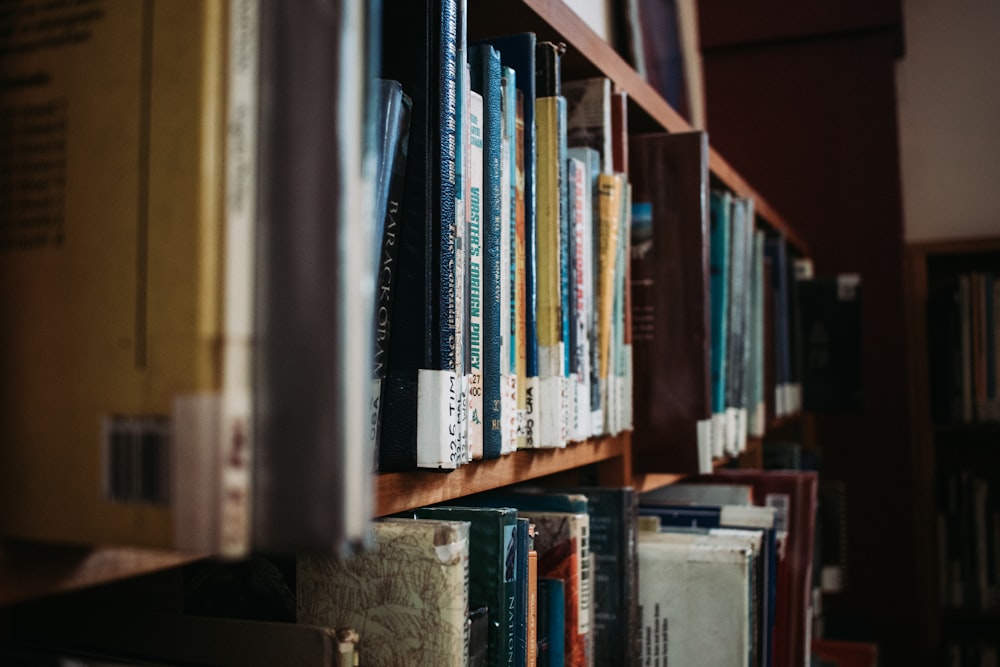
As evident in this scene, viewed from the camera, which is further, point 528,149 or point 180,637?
point 528,149

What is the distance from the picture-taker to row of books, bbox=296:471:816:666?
0.57 m

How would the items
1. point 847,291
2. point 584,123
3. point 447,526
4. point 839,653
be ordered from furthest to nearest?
point 847,291 < point 839,653 < point 584,123 < point 447,526

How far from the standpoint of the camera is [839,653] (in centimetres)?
197

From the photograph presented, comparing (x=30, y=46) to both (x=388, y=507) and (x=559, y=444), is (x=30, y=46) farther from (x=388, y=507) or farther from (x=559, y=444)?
(x=559, y=444)

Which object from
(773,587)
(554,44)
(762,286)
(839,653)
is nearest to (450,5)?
(554,44)

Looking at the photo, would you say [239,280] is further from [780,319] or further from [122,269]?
[780,319]

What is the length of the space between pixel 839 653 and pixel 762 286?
33.4 inches

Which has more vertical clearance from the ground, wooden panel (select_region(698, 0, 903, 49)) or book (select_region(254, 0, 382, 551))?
wooden panel (select_region(698, 0, 903, 49))

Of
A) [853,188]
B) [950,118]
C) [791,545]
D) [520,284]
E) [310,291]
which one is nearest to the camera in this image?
[310,291]

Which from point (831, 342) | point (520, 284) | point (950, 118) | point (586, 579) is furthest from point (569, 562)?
point (950, 118)

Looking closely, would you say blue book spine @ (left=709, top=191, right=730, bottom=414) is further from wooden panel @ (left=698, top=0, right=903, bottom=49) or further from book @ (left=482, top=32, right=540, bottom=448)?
wooden panel @ (left=698, top=0, right=903, bottom=49)

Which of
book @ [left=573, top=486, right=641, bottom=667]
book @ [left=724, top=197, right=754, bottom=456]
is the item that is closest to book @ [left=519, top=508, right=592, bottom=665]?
book @ [left=573, top=486, right=641, bottom=667]

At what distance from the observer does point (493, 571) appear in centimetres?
64

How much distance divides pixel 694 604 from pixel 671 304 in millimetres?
361
